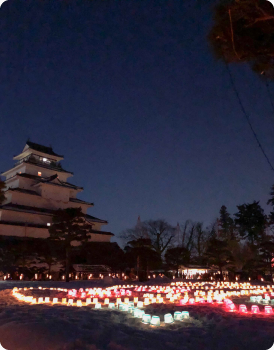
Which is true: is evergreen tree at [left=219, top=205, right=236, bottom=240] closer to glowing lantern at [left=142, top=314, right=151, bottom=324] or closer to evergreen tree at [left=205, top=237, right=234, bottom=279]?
evergreen tree at [left=205, top=237, right=234, bottom=279]

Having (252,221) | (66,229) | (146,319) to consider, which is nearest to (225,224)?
(252,221)

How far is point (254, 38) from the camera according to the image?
5.38 m

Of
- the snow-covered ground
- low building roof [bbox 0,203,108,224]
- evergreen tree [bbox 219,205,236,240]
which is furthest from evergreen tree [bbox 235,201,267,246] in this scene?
the snow-covered ground

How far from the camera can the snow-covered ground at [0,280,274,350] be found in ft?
12.5

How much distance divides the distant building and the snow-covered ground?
21.4m

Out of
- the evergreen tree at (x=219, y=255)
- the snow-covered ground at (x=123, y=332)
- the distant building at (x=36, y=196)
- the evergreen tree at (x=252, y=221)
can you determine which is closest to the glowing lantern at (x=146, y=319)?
the snow-covered ground at (x=123, y=332)

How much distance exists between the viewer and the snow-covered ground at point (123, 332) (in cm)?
380

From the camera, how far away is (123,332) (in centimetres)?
441

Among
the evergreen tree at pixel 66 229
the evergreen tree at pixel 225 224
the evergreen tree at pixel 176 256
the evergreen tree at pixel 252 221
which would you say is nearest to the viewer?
the evergreen tree at pixel 66 229

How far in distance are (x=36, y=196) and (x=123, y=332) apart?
26.6 meters

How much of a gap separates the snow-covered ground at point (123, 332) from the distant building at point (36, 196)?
841 inches

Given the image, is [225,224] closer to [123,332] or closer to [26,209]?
[26,209]

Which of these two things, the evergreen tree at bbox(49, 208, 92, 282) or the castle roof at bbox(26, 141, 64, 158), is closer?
the evergreen tree at bbox(49, 208, 92, 282)

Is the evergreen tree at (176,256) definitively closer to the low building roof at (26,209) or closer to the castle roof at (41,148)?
the low building roof at (26,209)
